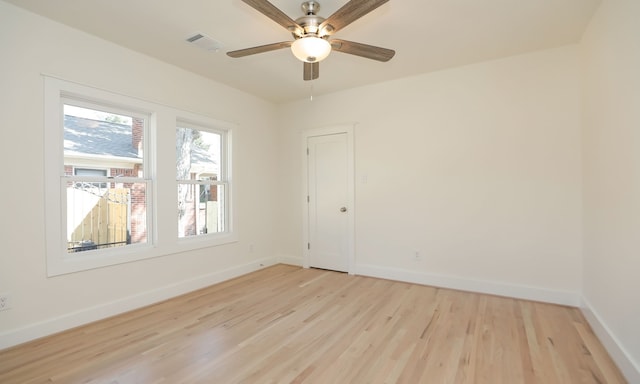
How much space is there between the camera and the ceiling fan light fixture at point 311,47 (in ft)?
6.89

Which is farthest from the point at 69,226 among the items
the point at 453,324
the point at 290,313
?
the point at 453,324

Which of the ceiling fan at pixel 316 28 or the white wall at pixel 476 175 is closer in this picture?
the ceiling fan at pixel 316 28

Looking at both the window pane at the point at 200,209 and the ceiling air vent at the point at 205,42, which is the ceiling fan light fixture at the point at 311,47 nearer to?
the ceiling air vent at the point at 205,42

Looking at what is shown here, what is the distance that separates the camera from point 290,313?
289cm

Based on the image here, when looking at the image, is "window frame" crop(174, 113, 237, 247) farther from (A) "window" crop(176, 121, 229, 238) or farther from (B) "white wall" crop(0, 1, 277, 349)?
(B) "white wall" crop(0, 1, 277, 349)

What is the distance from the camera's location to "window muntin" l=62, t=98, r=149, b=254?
8.98 ft

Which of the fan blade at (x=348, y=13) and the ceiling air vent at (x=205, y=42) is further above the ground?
the ceiling air vent at (x=205, y=42)

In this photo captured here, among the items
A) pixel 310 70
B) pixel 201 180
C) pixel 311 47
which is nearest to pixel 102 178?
pixel 201 180

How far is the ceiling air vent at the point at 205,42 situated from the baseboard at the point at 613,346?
13.4 ft

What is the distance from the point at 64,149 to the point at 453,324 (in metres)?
3.96

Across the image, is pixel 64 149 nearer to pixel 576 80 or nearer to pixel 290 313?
pixel 290 313

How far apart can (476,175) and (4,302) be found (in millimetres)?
4637

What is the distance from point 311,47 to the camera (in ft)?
6.93

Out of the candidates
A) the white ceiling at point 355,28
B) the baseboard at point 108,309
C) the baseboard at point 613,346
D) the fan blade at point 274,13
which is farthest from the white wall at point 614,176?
the baseboard at point 108,309
